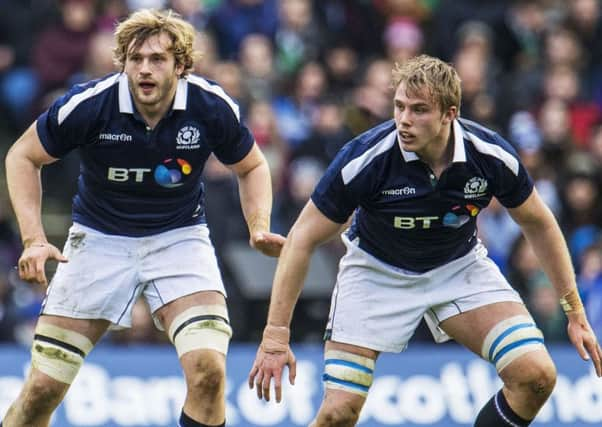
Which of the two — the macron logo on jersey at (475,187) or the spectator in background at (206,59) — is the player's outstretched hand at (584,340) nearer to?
the macron logo on jersey at (475,187)

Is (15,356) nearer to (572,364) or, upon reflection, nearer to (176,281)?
(176,281)

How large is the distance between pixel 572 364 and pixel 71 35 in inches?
213

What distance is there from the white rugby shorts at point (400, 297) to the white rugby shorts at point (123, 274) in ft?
2.38

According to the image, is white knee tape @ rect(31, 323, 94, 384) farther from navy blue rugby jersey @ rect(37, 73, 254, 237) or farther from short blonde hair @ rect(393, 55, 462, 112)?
short blonde hair @ rect(393, 55, 462, 112)

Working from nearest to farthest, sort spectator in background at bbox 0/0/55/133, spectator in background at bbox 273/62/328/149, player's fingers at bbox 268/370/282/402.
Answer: player's fingers at bbox 268/370/282/402
spectator in background at bbox 0/0/55/133
spectator in background at bbox 273/62/328/149

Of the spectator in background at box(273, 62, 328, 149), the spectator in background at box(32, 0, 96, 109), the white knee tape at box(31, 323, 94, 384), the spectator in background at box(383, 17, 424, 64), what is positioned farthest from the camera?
the spectator in background at box(383, 17, 424, 64)

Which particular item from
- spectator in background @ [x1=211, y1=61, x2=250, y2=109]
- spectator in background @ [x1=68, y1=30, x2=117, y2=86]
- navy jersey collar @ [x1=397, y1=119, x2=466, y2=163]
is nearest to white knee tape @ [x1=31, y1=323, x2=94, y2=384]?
navy jersey collar @ [x1=397, y1=119, x2=466, y2=163]

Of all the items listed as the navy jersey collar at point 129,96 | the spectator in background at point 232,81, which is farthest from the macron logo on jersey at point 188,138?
the spectator in background at point 232,81

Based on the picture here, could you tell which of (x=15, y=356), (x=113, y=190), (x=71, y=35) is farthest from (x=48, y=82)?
(x=113, y=190)

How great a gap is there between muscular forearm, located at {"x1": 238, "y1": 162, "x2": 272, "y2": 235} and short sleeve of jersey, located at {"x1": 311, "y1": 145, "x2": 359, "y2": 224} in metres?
0.64

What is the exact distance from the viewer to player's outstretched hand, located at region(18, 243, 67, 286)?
7.43m

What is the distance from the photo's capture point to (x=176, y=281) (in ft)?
26.3

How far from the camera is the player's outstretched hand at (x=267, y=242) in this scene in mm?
7988

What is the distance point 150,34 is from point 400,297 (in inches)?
75.3
